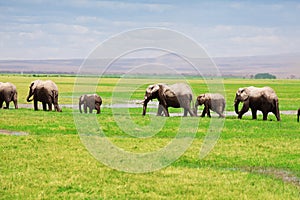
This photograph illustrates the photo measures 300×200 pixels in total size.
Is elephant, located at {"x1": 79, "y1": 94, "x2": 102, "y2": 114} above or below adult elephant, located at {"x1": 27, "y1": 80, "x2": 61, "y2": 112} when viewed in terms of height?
below

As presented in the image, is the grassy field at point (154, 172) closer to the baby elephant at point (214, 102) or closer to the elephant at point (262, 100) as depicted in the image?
the elephant at point (262, 100)

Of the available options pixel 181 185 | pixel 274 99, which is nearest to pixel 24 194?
pixel 181 185

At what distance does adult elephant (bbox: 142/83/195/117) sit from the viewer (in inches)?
1260

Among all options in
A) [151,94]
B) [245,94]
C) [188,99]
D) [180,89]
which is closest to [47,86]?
[151,94]

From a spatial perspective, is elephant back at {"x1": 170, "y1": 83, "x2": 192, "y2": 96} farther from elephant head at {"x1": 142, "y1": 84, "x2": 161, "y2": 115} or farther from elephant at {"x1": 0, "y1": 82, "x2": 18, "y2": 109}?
elephant at {"x1": 0, "y1": 82, "x2": 18, "y2": 109}

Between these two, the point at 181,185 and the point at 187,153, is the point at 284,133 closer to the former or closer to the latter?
the point at 187,153

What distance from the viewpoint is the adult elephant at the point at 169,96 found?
32000mm

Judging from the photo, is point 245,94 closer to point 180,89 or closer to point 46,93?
point 180,89

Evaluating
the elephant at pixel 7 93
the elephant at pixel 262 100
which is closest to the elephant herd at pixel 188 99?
the elephant at pixel 262 100

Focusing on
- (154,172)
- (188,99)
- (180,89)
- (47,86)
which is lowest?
(154,172)

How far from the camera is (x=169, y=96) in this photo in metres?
32.5

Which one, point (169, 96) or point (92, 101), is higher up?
point (169, 96)

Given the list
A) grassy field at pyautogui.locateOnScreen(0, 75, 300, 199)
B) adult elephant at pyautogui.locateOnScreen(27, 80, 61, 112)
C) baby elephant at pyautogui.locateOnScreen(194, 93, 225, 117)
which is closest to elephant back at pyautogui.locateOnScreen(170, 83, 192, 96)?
baby elephant at pyautogui.locateOnScreen(194, 93, 225, 117)

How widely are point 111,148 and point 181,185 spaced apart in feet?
20.1
